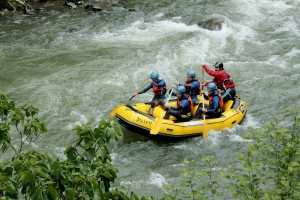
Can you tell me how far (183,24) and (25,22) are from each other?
6.28 metres

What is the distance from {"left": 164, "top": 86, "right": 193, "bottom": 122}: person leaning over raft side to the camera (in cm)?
972

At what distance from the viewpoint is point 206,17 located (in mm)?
17141

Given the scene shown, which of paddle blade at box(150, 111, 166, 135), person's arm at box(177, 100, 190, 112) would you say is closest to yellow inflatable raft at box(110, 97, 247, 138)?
paddle blade at box(150, 111, 166, 135)

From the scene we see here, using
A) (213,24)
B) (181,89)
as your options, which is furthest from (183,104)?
(213,24)

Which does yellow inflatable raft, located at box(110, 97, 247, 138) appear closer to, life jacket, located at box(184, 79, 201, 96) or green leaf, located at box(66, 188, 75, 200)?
life jacket, located at box(184, 79, 201, 96)

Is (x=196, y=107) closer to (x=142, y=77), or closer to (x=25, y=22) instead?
(x=142, y=77)

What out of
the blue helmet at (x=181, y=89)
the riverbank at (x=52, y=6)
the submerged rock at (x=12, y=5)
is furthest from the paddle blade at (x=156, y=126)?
the submerged rock at (x=12, y=5)

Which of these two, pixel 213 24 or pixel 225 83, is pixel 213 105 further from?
pixel 213 24

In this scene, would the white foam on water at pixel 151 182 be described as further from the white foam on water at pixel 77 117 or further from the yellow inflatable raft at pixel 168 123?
the white foam on water at pixel 77 117

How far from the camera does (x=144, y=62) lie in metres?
13.5

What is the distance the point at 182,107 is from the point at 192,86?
2.93ft

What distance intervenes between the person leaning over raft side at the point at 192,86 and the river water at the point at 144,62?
4.18ft

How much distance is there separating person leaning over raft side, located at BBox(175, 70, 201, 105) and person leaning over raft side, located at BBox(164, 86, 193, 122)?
1.88 feet

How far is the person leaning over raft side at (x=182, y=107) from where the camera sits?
9.72 meters
